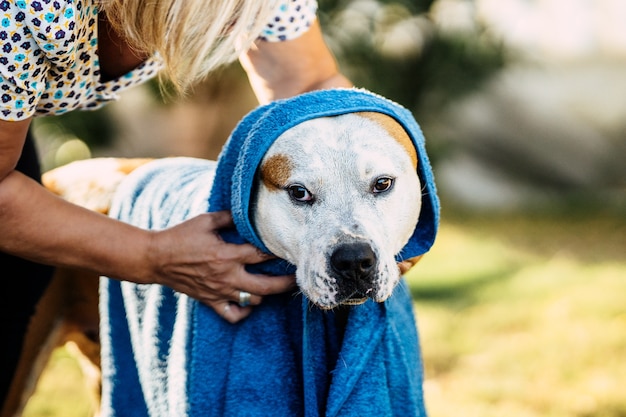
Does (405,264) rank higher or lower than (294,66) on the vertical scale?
lower

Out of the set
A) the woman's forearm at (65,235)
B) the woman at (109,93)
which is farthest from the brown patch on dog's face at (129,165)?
the woman's forearm at (65,235)

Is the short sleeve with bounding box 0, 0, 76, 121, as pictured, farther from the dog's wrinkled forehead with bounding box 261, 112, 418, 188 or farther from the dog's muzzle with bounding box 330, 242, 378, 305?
the dog's muzzle with bounding box 330, 242, 378, 305

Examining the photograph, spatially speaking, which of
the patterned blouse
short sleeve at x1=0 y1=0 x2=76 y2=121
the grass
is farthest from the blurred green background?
short sleeve at x1=0 y1=0 x2=76 y2=121

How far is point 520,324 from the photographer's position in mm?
3838

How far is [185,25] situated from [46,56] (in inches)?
11.3

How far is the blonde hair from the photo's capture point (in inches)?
61.7

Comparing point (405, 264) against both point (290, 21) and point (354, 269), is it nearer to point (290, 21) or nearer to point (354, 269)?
point (354, 269)

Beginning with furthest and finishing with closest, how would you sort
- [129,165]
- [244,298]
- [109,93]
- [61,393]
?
[61,393] → [129,165] → [109,93] → [244,298]

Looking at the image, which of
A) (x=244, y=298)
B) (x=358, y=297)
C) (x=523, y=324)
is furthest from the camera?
(x=523, y=324)

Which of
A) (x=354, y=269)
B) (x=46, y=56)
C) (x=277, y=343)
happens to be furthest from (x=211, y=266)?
(x=46, y=56)

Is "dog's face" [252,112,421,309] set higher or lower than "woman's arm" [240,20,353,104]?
lower

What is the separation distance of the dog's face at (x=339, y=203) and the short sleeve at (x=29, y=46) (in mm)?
487

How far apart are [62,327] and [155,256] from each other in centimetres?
83

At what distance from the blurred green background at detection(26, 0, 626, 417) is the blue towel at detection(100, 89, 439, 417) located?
7.86 ft
